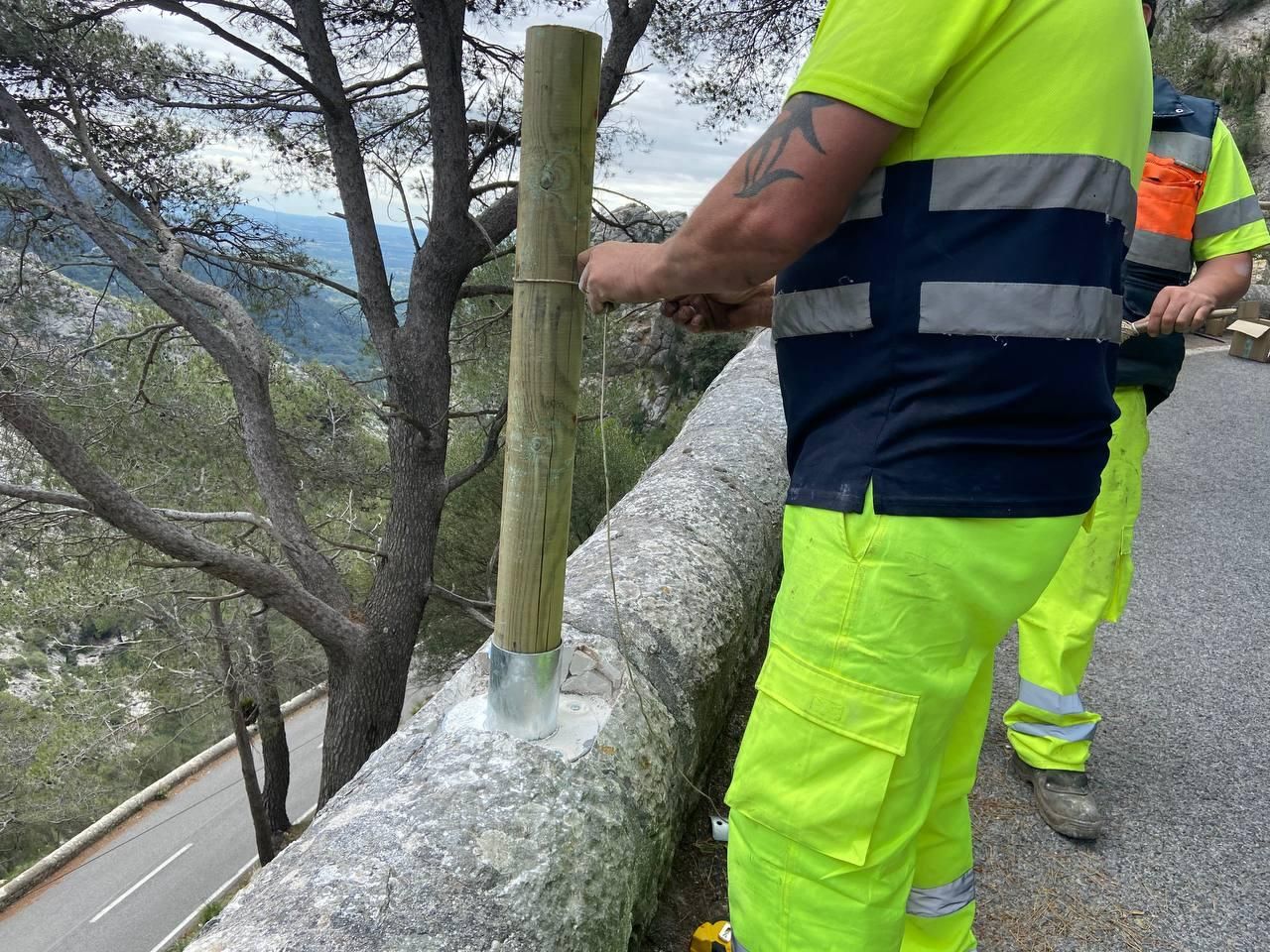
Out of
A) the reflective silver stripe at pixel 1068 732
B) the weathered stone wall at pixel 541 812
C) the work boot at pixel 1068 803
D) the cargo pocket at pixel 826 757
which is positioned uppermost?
the cargo pocket at pixel 826 757

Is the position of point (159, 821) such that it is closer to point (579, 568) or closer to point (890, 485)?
point (579, 568)

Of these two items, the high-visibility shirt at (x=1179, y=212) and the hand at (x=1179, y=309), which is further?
the high-visibility shirt at (x=1179, y=212)

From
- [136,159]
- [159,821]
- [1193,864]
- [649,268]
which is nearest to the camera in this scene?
[649,268]

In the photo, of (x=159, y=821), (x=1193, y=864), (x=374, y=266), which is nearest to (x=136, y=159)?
(x=374, y=266)

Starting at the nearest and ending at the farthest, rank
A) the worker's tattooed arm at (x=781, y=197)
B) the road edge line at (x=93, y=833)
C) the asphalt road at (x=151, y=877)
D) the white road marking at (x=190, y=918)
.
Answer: the worker's tattooed arm at (x=781, y=197)
the road edge line at (x=93, y=833)
the asphalt road at (x=151, y=877)
the white road marking at (x=190, y=918)

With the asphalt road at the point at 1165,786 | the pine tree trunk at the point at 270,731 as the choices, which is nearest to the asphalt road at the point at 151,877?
the pine tree trunk at the point at 270,731

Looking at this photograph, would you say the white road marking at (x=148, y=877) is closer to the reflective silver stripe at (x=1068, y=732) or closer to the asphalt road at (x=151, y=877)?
the asphalt road at (x=151, y=877)

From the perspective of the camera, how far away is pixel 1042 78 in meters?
1.00

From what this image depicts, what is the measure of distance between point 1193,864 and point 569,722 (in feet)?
5.95

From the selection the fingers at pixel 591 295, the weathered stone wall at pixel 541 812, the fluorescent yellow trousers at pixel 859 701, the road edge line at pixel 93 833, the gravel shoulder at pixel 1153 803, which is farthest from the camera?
the road edge line at pixel 93 833

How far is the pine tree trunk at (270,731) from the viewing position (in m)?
10.7

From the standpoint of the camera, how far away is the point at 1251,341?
29.2ft

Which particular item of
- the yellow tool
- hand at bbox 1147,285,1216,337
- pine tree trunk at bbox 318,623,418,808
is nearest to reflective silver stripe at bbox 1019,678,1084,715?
hand at bbox 1147,285,1216,337

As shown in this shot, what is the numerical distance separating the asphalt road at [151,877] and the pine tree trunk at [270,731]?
798 cm
